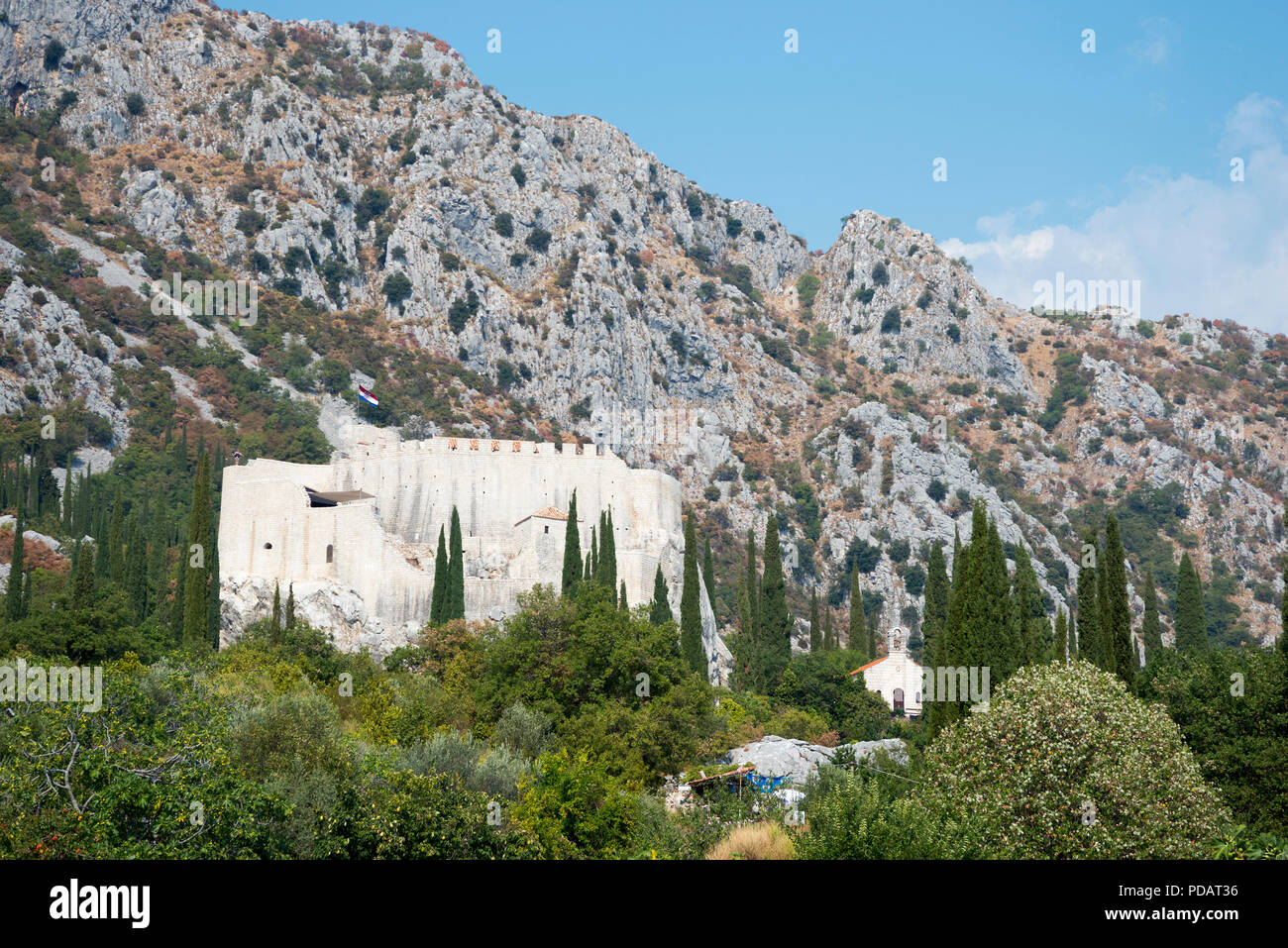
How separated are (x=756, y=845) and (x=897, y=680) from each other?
42689mm

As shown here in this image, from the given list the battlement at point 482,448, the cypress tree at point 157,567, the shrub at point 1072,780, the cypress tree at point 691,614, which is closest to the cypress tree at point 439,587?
the cypress tree at point 691,614

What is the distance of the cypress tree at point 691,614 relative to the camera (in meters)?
56.2

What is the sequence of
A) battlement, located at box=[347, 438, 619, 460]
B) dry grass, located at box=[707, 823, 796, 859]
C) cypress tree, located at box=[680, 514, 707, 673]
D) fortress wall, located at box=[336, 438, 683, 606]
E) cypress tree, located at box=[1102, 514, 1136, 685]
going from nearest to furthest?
dry grass, located at box=[707, 823, 796, 859], cypress tree, located at box=[1102, 514, 1136, 685], cypress tree, located at box=[680, 514, 707, 673], fortress wall, located at box=[336, 438, 683, 606], battlement, located at box=[347, 438, 619, 460]

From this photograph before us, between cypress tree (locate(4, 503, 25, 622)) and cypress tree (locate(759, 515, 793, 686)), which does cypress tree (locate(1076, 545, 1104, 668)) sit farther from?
cypress tree (locate(4, 503, 25, 622))

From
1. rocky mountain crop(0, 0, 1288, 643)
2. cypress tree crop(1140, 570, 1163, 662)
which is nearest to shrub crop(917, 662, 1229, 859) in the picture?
cypress tree crop(1140, 570, 1163, 662)

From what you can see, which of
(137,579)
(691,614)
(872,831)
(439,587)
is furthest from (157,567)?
(872,831)

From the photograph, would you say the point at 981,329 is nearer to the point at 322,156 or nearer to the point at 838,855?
the point at 322,156

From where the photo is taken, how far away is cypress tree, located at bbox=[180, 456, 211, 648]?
50.5 meters

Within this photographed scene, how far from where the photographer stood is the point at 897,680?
66875mm

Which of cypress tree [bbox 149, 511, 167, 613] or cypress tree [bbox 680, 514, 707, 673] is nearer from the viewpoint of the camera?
cypress tree [bbox 680, 514, 707, 673]

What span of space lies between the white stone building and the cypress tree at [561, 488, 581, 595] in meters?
16.6

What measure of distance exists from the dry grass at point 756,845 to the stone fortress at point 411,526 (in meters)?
33.8

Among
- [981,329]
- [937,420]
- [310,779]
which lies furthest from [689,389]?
[310,779]
